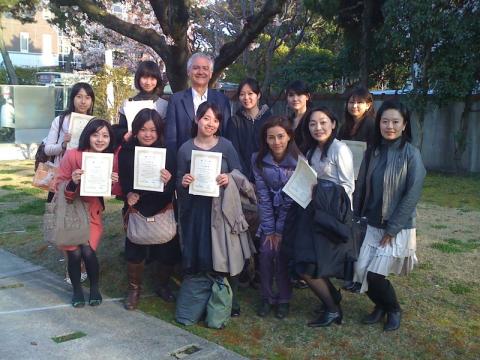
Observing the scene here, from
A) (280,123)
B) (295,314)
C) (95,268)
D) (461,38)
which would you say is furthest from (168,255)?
(461,38)

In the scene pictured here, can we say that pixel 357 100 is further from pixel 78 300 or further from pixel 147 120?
pixel 78 300

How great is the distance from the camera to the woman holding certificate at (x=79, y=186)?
14.7 feet

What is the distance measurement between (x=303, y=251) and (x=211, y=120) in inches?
48.1

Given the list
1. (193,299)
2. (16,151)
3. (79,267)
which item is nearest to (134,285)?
(79,267)

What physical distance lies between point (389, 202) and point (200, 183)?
1396mm

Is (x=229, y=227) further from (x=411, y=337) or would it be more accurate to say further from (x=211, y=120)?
(x=411, y=337)

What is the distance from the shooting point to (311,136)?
429 centimetres

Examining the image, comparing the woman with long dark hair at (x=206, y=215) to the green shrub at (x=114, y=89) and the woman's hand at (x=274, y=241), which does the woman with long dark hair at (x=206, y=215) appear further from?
the green shrub at (x=114, y=89)

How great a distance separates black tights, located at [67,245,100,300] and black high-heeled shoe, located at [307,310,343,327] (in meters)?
1.85

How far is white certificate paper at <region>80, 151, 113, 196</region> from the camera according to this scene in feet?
14.2

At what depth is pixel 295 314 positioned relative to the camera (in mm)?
4473

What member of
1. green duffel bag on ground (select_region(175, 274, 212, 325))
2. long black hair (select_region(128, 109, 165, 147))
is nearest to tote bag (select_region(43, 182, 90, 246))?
long black hair (select_region(128, 109, 165, 147))

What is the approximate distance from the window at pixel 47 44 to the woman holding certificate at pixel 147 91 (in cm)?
4797

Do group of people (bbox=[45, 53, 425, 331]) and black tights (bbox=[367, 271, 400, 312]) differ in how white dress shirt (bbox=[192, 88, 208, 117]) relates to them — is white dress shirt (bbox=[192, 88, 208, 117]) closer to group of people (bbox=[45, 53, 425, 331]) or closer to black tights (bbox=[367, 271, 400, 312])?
group of people (bbox=[45, 53, 425, 331])
